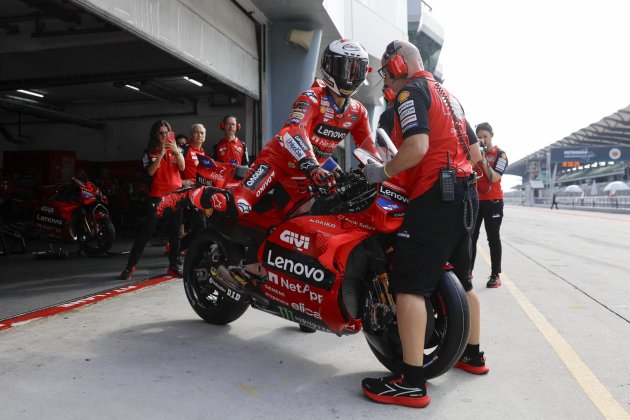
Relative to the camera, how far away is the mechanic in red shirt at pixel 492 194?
6348 millimetres

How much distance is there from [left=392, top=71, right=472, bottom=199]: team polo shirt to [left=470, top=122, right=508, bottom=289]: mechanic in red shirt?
11.2ft

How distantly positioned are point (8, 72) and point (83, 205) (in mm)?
6952

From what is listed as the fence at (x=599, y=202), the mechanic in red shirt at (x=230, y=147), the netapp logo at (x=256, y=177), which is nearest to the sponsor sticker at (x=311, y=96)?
the netapp logo at (x=256, y=177)

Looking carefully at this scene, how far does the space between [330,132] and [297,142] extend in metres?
0.57

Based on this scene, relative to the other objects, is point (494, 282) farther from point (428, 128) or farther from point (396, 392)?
point (428, 128)

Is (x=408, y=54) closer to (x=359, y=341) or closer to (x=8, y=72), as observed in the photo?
(x=359, y=341)

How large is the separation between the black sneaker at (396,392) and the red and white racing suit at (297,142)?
4.92 ft

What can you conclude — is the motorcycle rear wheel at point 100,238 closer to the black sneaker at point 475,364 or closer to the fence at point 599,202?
the black sneaker at point 475,364

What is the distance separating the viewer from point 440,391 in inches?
121

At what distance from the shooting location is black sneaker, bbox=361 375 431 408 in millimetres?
2828

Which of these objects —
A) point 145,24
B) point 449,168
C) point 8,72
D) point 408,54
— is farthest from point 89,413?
point 8,72

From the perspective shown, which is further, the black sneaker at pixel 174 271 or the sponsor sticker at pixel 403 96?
the black sneaker at pixel 174 271

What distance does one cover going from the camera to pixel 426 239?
2842 mm

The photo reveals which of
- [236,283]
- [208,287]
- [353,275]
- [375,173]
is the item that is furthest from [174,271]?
[375,173]
